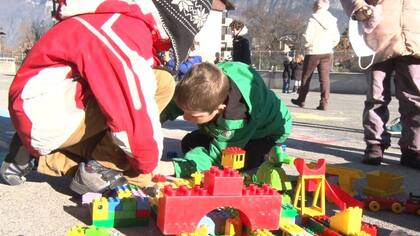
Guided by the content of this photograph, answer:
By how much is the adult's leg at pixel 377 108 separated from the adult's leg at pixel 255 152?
0.61 m

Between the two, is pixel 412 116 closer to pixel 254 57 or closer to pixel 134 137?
pixel 134 137

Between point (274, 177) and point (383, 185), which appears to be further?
point (383, 185)

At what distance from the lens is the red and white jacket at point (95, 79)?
4.97ft

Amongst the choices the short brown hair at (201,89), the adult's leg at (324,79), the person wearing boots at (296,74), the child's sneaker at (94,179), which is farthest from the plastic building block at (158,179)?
the person wearing boots at (296,74)

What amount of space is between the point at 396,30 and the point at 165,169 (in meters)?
1.31

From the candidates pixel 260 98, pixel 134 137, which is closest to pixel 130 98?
pixel 134 137

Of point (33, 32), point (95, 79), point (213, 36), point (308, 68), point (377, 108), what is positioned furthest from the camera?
point (33, 32)

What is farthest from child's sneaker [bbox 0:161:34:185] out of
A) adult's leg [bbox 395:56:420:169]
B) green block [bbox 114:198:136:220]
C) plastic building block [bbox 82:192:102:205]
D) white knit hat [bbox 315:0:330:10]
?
white knit hat [bbox 315:0:330:10]

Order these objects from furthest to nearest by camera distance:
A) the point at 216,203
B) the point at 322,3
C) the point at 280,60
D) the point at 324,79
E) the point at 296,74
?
the point at 280,60 < the point at 296,74 < the point at 322,3 < the point at 324,79 < the point at 216,203

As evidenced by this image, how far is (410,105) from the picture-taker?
254cm

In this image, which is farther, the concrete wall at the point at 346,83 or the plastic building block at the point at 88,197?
the concrete wall at the point at 346,83

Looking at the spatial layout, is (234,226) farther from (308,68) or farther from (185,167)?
(308,68)

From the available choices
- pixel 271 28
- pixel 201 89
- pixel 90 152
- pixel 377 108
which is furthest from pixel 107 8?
pixel 271 28

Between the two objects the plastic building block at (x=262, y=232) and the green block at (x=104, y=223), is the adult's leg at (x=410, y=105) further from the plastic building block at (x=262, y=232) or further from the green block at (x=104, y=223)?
the green block at (x=104, y=223)
